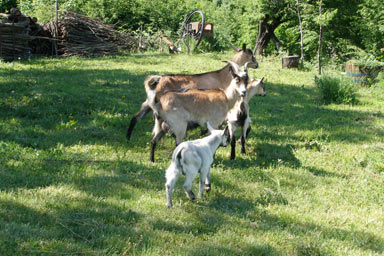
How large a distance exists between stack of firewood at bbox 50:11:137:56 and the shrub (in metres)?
10.7

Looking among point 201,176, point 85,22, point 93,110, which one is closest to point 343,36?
point 85,22

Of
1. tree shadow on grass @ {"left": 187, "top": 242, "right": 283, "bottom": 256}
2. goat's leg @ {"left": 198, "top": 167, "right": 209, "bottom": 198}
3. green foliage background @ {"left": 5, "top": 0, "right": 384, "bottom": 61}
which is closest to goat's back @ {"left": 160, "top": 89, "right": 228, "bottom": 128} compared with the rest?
goat's leg @ {"left": 198, "top": 167, "right": 209, "bottom": 198}

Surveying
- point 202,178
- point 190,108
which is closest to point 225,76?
point 190,108

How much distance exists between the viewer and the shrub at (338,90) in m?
10.6

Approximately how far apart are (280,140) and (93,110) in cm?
437

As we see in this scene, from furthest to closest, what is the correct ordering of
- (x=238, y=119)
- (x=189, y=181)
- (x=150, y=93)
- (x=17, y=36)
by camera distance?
1. (x=17, y=36)
2. (x=238, y=119)
3. (x=150, y=93)
4. (x=189, y=181)

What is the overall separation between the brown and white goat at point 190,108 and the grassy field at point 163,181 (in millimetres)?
623

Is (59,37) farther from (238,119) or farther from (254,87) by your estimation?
(238,119)

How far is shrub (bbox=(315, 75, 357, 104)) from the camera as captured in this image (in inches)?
417

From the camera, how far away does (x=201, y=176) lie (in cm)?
458

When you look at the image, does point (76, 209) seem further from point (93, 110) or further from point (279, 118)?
point (279, 118)

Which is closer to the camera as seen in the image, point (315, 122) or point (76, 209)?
point (76, 209)

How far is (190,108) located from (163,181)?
1.46m

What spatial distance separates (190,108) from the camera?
6113 millimetres
